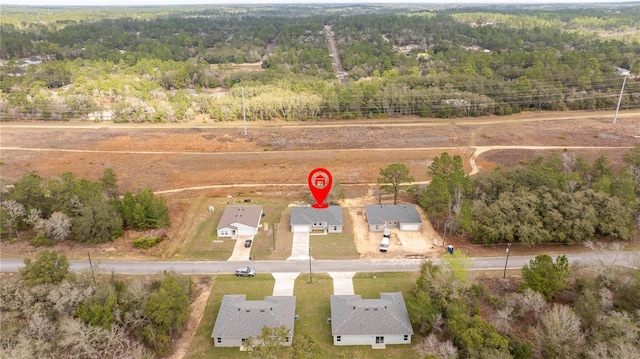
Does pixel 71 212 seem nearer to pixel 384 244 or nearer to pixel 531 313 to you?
pixel 384 244

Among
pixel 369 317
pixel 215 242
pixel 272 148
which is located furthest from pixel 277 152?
pixel 369 317

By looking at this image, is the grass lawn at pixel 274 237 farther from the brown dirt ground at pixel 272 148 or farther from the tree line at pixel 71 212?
the tree line at pixel 71 212

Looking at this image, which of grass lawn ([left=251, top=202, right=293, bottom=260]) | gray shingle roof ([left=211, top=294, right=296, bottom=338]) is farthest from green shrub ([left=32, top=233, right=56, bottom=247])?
gray shingle roof ([left=211, top=294, right=296, bottom=338])

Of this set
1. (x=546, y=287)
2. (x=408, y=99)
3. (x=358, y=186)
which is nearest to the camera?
(x=546, y=287)

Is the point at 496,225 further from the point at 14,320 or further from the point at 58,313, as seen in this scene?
the point at 14,320

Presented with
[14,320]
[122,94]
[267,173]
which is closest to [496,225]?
[267,173]
